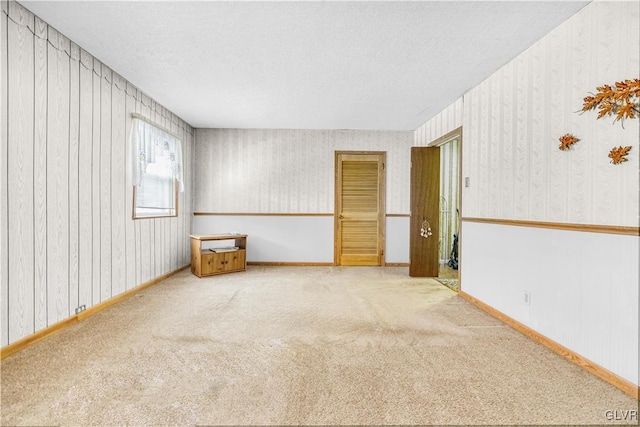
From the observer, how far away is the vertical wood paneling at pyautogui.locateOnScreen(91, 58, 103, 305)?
2.95m

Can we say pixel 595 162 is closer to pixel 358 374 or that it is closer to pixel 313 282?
pixel 358 374

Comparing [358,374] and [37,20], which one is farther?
[37,20]

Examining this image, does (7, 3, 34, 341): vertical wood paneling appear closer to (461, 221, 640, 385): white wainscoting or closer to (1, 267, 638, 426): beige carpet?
(1, 267, 638, 426): beige carpet

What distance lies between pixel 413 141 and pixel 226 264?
3.91m

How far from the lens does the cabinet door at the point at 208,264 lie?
4.58m

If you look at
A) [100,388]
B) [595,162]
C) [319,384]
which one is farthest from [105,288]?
[595,162]

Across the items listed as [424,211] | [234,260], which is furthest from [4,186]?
[424,211]

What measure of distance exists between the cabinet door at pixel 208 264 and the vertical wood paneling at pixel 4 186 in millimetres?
2517

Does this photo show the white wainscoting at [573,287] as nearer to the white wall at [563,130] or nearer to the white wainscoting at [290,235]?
the white wall at [563,130]

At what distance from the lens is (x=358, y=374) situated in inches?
75.8

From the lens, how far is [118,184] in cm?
335

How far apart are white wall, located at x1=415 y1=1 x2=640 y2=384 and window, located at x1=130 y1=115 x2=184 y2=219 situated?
3.97 meters

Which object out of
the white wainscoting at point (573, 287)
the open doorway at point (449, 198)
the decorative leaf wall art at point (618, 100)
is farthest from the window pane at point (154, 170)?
the open doorway at point (449, 198)

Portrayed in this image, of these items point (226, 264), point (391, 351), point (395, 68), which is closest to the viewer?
point (391, 351)
